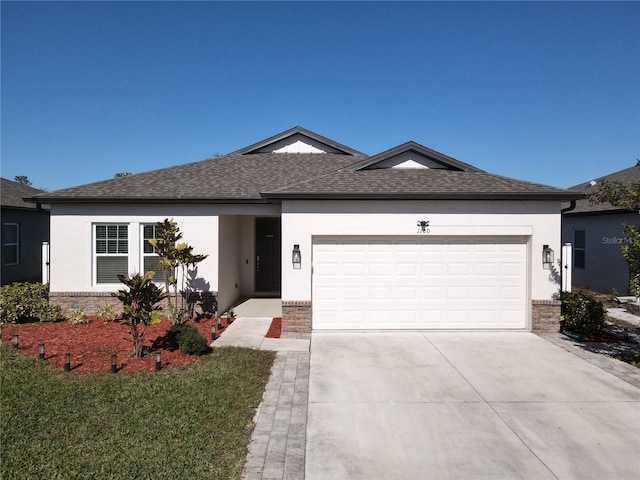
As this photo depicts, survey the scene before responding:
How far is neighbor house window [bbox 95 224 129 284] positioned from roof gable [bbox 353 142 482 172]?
22.5 feet

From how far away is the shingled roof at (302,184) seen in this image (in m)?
9.28

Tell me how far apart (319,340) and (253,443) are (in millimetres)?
4354

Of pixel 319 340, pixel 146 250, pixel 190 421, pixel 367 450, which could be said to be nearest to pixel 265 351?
pixel 319 340

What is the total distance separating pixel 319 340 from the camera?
29.0 ft

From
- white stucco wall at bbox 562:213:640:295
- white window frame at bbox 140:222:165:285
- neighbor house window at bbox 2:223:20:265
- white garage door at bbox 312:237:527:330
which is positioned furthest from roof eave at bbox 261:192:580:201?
neighbor house window at bbox 2:223:20:265

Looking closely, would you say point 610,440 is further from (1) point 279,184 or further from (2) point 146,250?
(2) point 146,250

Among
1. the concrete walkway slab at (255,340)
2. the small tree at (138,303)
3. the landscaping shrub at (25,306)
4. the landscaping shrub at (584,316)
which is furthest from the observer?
the landscaping shrub at (25,306)

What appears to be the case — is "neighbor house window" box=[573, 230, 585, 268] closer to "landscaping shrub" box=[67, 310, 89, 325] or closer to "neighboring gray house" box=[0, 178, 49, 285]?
"landscaping shrub" box=[67, 310, 89, 325]

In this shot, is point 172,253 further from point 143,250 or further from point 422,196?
point 422,196

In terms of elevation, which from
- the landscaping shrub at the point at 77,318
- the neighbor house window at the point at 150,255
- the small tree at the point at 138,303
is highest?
the neighbor house window at the point at 150,255

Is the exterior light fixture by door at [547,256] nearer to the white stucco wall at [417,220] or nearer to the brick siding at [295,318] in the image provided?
the white stucco wall at [417,220]

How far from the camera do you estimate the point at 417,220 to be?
9492 mm

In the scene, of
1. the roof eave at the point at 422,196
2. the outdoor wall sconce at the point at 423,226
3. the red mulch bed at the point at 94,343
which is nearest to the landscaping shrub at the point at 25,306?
the red mulch bed at the point at 94,343

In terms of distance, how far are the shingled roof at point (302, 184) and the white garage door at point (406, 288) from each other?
4.24 ft
